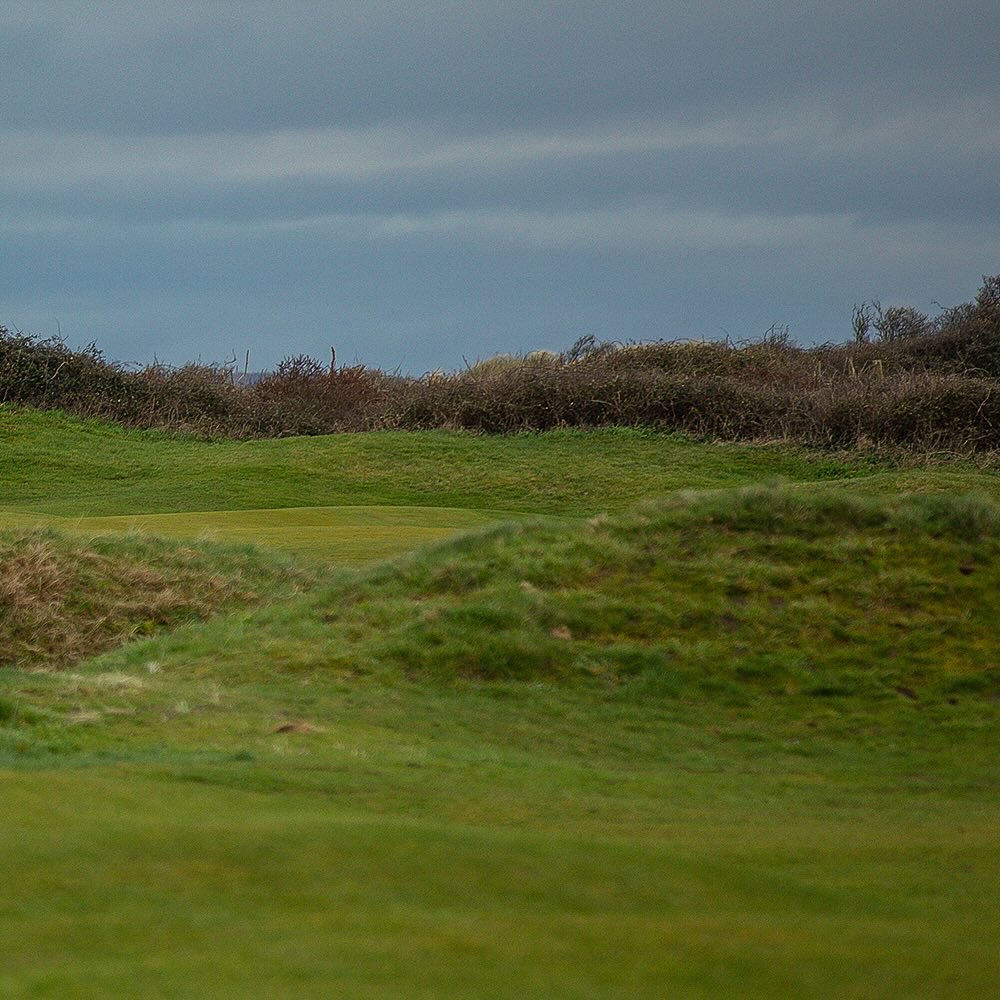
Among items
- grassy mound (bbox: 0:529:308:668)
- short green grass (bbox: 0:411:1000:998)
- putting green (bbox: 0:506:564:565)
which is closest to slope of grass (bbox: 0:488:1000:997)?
short green grass (bbox: 0:411:1000:998)

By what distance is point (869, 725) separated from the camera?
862cm

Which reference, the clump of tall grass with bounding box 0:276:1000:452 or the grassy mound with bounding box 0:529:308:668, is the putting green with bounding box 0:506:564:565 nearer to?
the grassy mound with bounding box 0:529:308:668

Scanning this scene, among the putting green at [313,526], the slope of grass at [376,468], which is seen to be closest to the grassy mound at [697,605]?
the putting green at [313,526]

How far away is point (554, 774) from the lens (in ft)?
22.5

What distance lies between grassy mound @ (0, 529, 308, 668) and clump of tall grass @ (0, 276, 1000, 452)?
66.1ft

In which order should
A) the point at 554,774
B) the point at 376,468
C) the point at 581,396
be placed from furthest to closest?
the point at 581,396 → the point at 376,468 → the point at 554,774

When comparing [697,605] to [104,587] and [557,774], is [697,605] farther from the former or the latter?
[104,587]

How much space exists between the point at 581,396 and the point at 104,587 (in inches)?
912

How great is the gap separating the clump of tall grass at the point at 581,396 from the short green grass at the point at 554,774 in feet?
61.2

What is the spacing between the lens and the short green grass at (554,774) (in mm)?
3229

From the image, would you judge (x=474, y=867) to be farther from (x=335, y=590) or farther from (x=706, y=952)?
(x=335, y=590)

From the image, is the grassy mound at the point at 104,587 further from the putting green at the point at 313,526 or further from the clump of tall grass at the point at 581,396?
the clump of tall grass at the point at 581,396

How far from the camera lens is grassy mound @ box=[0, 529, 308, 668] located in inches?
470

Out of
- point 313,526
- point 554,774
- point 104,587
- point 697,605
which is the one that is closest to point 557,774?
point 554,774
